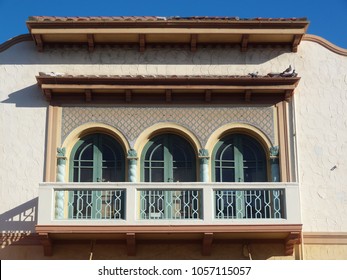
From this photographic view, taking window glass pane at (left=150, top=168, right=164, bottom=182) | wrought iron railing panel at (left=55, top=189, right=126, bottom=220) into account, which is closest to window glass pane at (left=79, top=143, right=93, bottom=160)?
wrought iron railing panel at (left=55, top=189, right=126, bottom=220)

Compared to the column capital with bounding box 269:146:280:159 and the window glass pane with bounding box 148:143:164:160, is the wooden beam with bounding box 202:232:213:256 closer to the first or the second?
the window glass pane with bounding box 148:143:164:160

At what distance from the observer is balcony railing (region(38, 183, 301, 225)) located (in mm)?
15836

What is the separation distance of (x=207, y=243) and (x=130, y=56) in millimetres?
4783

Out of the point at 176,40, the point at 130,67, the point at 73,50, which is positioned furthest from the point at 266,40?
the point at 73,50

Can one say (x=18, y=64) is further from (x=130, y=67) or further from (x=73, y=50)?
(x=130, y=67)

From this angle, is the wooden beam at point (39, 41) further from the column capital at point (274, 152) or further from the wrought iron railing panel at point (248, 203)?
the column capital at point (274, 152)

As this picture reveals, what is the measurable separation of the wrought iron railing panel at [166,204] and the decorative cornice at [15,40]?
15.6 ft

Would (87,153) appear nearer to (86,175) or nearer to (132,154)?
(86,175)

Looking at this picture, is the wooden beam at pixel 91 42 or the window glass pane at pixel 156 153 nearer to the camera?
the window glass pane at pixel 156 153

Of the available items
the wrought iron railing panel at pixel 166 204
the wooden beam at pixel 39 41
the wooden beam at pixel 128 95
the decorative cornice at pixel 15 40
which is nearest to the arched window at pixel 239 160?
the wrought iron railing panel at pixel 166 204

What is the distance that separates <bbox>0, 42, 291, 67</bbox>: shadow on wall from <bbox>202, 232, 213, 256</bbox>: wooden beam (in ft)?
13.9

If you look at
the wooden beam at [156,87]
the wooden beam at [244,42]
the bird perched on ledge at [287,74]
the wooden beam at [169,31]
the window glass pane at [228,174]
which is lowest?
the window glass pane at [228,174]

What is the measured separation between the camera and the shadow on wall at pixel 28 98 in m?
17.5

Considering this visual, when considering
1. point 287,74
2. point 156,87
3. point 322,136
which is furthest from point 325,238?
point 156,87
